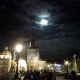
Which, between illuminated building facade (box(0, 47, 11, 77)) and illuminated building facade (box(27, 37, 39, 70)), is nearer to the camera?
illuminated building facade (box(0, 47, 11, 77))

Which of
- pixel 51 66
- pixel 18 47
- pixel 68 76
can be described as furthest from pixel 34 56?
pixel 18 47

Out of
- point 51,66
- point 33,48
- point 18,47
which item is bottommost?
point 51,66

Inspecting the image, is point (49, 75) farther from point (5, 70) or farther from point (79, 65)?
point (79, 65)

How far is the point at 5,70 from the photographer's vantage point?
2375 inches

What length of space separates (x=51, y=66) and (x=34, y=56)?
22803 millimetres

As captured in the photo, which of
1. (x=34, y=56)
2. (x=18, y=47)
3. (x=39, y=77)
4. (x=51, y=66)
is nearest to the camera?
(x=39, y=77)

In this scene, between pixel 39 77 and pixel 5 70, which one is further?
pixel 5 70

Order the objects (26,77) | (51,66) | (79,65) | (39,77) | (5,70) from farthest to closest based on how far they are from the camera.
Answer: (51,66), (79,65), (5,70), (39,77), (26,77)

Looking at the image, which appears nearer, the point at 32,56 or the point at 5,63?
the point at 5,63

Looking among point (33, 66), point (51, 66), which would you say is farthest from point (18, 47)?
point (51, 66)

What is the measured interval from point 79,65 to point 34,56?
28.2 meters

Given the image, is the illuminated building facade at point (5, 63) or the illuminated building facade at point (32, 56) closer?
the illuminated building facade at point (5, 63)

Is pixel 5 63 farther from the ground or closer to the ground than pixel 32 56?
closer to the ground

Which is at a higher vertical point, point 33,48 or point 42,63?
point 33,48
